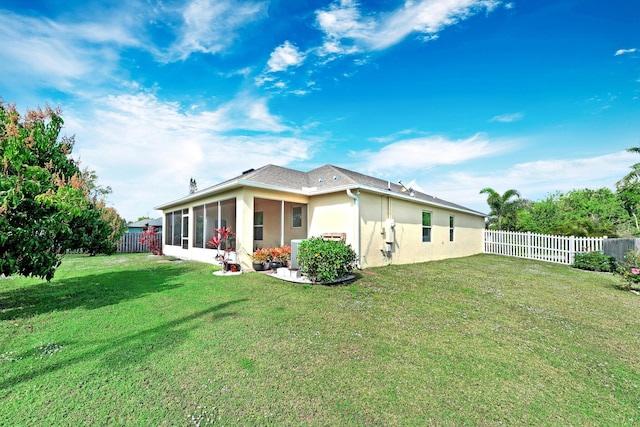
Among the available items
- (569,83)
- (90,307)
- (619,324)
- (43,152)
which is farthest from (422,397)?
(569,83)

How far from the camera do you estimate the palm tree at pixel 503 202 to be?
19.3 m

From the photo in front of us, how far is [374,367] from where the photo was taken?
3.13 m

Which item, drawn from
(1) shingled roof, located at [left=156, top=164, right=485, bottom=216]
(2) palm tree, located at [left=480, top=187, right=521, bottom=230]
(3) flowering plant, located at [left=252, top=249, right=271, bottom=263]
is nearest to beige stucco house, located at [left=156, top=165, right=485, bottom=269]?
(1) shingled roof, located at [left=156, top=164, right=485, bottom=216]

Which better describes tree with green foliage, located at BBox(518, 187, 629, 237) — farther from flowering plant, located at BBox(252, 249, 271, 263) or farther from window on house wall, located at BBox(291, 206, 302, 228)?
flowering plant, located at BBox(252, 249, 271, 263)

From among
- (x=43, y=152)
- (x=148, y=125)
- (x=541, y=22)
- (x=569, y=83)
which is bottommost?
(x=43, y=152)

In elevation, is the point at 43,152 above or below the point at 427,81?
below

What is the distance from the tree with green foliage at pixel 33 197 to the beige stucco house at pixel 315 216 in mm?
4166

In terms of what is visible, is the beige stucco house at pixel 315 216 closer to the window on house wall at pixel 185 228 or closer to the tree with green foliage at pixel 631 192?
the window on house wall at pixel 185 228

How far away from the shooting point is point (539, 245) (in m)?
14.5

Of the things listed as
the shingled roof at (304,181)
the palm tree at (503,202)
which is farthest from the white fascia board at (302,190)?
the palm tree at (503,202)

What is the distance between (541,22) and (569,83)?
131 inches

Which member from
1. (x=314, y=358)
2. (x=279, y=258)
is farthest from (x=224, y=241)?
(x=314, y=358)

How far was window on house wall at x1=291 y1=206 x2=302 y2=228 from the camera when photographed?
11.0m

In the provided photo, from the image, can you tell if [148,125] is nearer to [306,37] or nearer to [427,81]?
A: [306,37]
